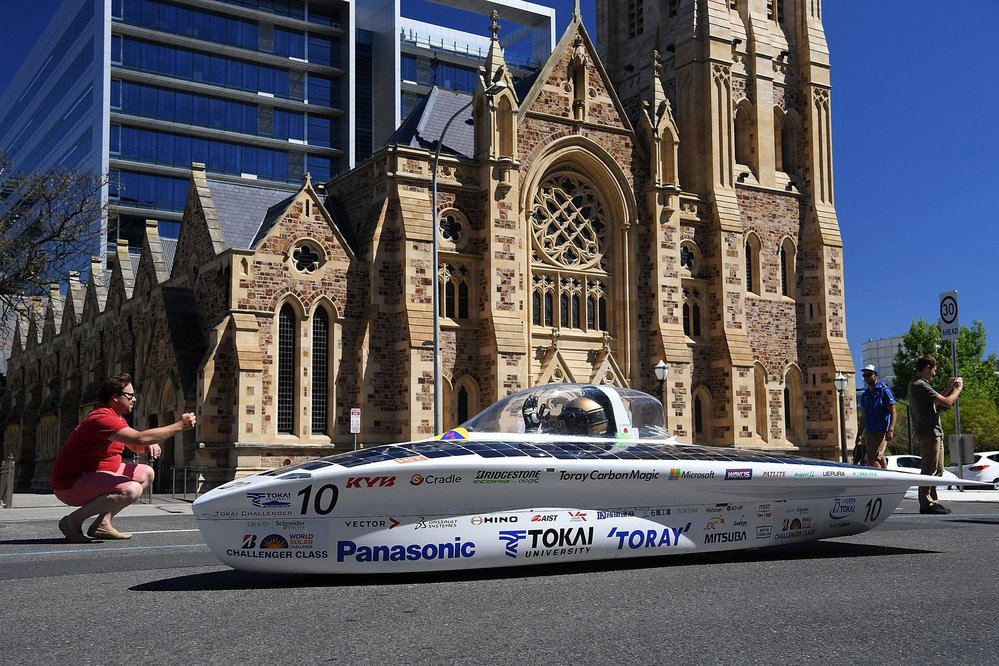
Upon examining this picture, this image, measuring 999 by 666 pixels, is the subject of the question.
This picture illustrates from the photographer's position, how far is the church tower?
122ft

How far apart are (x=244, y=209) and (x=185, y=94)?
39.1m

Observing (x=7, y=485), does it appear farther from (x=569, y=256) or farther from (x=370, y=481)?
(x=569, y=256)

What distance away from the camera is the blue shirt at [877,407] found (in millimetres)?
14406

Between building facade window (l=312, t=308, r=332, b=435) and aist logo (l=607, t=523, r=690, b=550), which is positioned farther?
building facade window (l=312, t=308, r=332, b=435)

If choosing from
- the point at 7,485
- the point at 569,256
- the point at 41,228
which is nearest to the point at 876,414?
the point at 7,485

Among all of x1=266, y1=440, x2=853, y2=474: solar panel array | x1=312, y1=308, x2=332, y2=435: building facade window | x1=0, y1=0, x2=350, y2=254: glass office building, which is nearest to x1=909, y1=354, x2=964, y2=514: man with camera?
x1=266, y1=440, x2=853, y2=474: solar panel array

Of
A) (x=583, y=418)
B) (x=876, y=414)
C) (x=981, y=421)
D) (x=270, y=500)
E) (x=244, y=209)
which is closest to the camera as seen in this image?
(x=270, y=500)

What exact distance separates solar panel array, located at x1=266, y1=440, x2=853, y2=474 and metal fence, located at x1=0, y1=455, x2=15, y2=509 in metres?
14.2

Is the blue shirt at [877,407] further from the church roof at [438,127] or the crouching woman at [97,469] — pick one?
the church roof at [438,127]

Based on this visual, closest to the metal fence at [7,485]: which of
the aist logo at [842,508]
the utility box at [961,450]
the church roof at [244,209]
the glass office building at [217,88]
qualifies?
the church roof at [244,209]

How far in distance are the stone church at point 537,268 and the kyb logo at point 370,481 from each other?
1937 centimetres

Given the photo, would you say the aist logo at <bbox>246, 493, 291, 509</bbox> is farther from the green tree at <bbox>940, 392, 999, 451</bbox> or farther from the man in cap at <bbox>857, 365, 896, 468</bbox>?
the green tree at <bbox>940, 392, 999, 451</bbox>

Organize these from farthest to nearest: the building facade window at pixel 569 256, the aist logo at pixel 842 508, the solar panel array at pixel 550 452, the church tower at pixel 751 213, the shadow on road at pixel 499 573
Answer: the church tower at pixel 751 213 → the building facade window at pixel 569 256 → the aist logo at pixel 842 508 → the solar panel array at pixel 550 452 → the shadow on road at pixel 499 573

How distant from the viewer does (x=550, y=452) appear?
8461 mm
